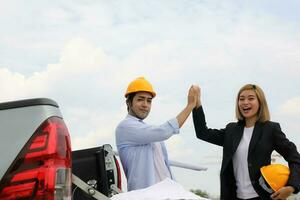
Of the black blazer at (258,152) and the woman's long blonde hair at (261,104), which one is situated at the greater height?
the woman's long blonde hair at (261,104)

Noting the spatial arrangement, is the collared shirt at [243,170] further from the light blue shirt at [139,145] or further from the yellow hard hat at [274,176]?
the light blue shirt at [139,145]

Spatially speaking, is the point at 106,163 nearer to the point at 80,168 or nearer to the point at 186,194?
the point at 80,168

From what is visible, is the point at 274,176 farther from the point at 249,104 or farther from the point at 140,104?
the point at 140,104

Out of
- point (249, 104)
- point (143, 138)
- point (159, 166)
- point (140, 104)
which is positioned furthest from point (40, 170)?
point (249, 104)

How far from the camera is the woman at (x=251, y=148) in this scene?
394cm

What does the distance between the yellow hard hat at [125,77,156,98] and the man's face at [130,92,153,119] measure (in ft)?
0.13

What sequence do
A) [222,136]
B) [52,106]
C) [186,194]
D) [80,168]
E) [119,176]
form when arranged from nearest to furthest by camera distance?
1. [52,106]
2. [186,194]
3. [80,168]
4. [119,176]
5. [222,136]

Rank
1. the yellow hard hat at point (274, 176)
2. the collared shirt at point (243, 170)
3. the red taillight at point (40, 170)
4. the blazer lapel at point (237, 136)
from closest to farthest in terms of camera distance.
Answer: the red taillight at point (40, 170) < the yellow hard hat at point (274, 176) < the collared shirt at point (243, 170) < the blazer lapel at point (237, 136)

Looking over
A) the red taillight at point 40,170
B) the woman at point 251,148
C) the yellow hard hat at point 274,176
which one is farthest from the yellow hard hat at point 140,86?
the red taillight at point 40,170

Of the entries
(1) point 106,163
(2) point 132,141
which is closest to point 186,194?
(1) point 106,163

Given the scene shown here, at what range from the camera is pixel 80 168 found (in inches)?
139

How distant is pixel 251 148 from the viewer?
159 inches

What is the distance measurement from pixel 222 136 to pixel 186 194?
1.60 m

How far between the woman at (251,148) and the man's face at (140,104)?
1.46 ft
